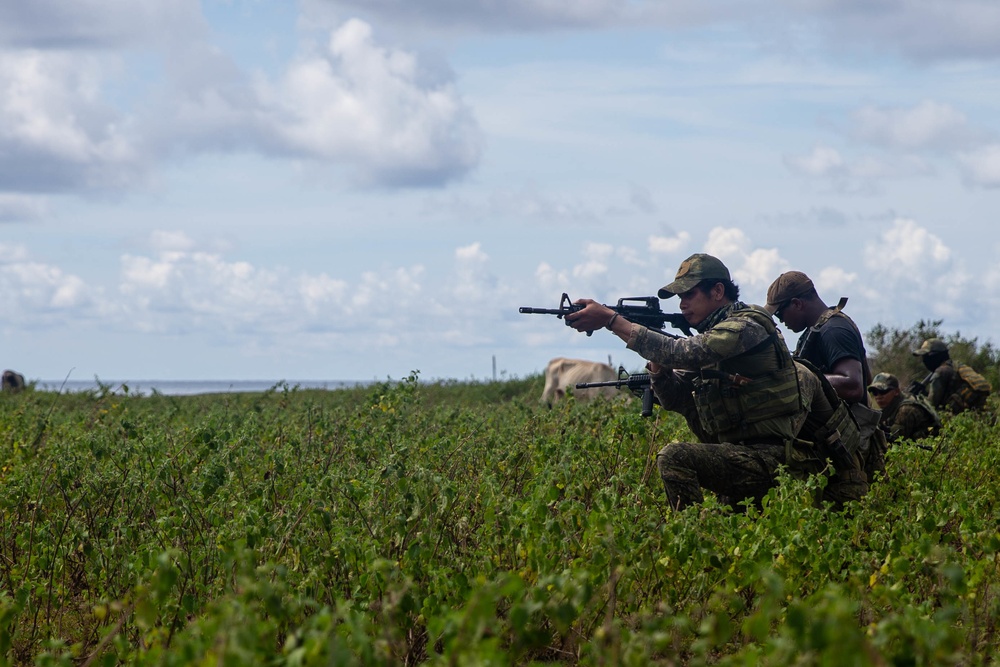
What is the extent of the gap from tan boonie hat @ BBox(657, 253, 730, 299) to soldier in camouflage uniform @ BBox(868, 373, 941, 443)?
13.9ft

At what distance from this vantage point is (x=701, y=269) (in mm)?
6438

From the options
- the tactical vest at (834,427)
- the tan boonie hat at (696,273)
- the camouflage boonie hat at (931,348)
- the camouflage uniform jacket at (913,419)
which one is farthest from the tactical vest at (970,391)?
the tan boonie hat at (696,273)

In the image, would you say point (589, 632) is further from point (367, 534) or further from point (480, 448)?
point (480, 448)

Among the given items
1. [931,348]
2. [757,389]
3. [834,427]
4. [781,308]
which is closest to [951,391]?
[931,348]

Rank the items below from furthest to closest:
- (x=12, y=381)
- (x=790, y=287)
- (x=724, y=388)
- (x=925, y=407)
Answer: (x=12, y=381) → (x=925, y=407) → (x=790, y=287) → (x=724, y=388)

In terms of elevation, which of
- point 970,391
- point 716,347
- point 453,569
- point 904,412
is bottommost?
point 453,569

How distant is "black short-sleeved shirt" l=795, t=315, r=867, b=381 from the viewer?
7.16m

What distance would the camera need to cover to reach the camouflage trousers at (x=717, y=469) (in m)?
6.16

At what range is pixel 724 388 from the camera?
21.0ft

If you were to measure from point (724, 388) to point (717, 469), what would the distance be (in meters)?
0.45

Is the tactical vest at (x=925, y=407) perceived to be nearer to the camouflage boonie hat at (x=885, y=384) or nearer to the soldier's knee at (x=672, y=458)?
the camouflage boonie hat at (x=885, y=384)

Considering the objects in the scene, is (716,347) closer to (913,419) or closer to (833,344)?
(833,344)

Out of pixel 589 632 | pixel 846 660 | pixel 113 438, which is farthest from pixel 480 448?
pixel 846 660

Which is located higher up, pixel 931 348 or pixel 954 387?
pixel 931 348
